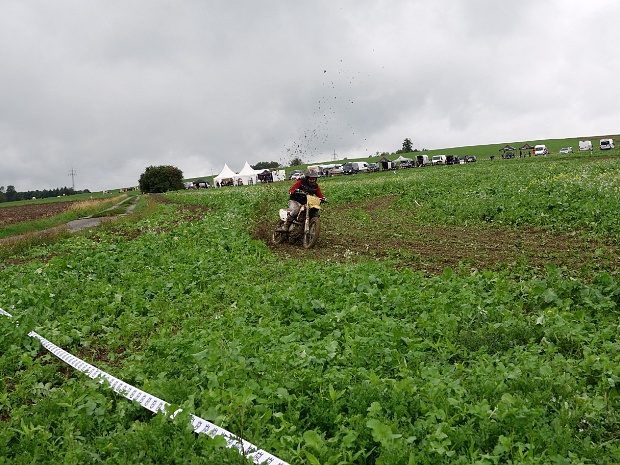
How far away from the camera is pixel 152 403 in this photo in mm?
4535

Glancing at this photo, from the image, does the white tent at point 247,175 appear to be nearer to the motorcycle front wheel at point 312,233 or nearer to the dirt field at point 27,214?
the dirt field at point 27,214

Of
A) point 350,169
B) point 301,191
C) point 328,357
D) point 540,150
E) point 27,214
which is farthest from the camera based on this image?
point 540,150

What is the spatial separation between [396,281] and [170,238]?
28.6 feet

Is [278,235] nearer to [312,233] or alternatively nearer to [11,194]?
[312,233]

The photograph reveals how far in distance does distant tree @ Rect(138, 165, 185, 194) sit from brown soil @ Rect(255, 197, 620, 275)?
69711mm

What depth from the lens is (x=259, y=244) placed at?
12.9 m

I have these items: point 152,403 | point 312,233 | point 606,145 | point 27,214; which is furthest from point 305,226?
point 606,145

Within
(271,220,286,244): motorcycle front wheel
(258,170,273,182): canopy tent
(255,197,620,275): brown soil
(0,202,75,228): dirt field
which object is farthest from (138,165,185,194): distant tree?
(271,220,286,244): motorcycle front wheel

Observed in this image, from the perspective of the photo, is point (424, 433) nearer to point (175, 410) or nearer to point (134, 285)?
point (175, 410)

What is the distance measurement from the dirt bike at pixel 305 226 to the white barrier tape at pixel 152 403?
7.49 meters

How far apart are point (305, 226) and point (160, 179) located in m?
74.4

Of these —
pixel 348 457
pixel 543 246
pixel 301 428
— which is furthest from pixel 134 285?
pixel 543 246

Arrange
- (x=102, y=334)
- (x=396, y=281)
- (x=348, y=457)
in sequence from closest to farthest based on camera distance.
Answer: (x=348, y=457) < (x=102, y=334) < (x=396, y=281)

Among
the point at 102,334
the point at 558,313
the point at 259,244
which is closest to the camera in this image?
the point at 558,313
